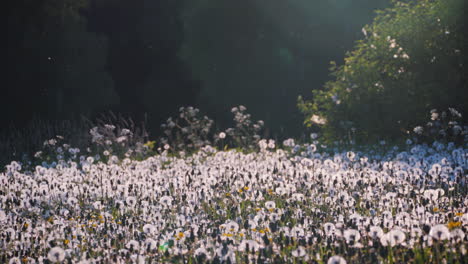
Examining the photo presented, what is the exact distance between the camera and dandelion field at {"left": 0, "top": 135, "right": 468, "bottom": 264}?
318 centimetres

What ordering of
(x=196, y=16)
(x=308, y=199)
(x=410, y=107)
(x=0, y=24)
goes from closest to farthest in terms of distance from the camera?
(x=308, y=199) < (x=410, y=107) < (x=0, y=24) < (x=196, y=16)

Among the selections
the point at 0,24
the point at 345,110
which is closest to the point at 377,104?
the point at 345,110

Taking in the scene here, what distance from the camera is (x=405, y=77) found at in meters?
11.5

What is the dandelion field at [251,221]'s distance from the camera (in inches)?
125

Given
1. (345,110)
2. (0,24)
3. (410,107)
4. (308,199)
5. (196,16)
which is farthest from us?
(196,16)

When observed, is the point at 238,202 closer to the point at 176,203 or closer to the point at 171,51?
the point at 176,203

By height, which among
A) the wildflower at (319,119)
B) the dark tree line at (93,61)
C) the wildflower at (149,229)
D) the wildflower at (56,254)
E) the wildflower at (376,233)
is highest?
the dark tree line at (93,61)

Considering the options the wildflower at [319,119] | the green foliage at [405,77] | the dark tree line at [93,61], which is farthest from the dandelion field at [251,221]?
the dark tree line at [93,61]

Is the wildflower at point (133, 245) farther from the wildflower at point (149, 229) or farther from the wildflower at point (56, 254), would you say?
the wildflower at point (56, 254)

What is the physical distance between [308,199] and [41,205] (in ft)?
10.8

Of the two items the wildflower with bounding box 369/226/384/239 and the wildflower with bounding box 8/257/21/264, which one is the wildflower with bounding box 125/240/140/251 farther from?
the wildflower with bounding box 369/226/384/239

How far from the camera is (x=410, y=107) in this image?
11086mm

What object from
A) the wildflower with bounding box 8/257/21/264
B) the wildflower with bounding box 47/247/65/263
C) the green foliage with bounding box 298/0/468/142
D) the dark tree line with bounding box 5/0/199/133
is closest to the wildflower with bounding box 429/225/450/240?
the wildflower with bounding box 47/247/65/263

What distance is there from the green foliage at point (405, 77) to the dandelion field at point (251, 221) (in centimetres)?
423
